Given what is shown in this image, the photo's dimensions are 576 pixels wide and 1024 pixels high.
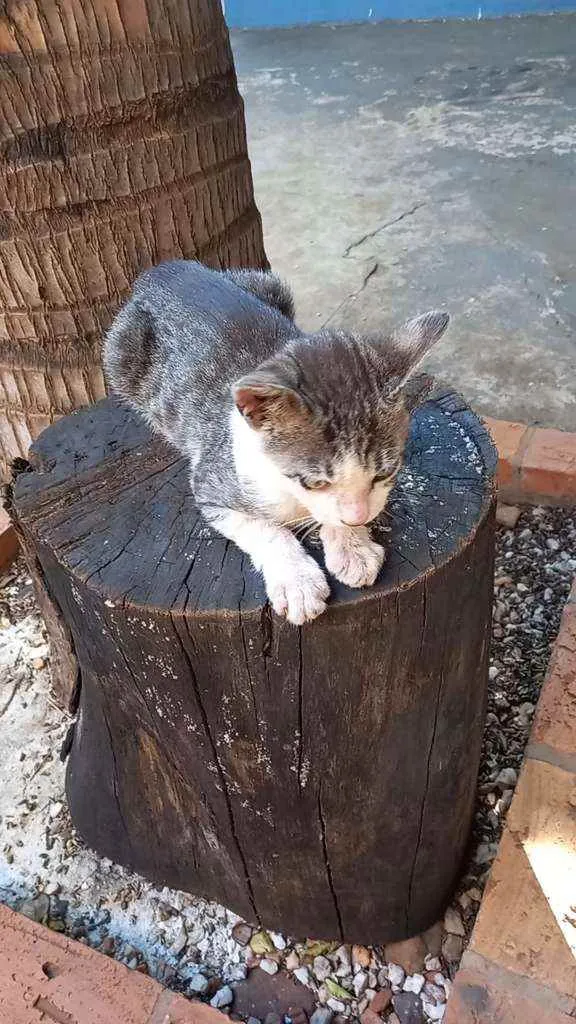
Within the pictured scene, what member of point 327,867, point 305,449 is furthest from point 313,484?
point 327,867

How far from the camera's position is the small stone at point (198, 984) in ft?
5.72

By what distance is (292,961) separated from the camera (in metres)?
1.80

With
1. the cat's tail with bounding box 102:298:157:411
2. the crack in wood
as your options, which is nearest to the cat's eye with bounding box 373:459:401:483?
the crack in wood

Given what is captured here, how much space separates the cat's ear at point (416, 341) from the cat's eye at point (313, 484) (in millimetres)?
204

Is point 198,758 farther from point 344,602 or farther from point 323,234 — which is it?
point 323,234

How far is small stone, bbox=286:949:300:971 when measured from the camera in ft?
5.88

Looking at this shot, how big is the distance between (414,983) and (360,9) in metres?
10.6

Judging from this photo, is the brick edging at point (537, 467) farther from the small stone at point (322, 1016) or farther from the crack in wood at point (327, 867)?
the small stone at point (322, 1016)

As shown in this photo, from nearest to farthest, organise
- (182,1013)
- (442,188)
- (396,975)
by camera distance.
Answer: (182,1013), (396,975), (442,188)

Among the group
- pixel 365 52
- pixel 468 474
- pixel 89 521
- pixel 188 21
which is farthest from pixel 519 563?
pixel 365 52

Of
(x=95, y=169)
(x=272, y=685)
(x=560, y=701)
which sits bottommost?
(x=560, y=701)

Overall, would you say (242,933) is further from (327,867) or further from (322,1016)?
(327,867)

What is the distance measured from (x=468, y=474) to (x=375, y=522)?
226 millimetres

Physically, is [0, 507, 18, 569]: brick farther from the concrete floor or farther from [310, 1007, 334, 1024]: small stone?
the concrete floor
